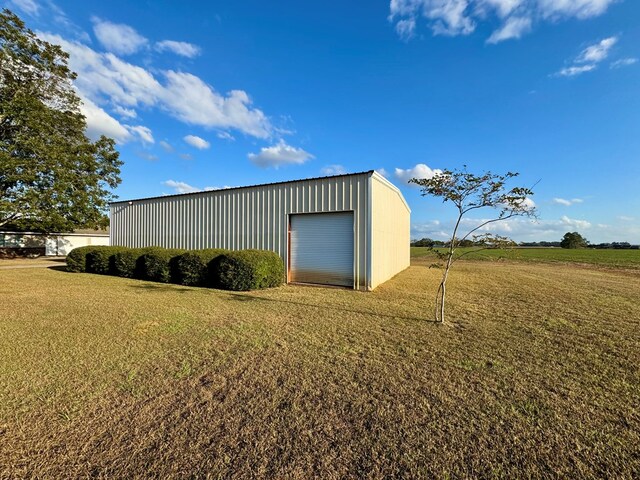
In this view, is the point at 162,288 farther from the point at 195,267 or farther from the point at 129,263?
the point at 129,263

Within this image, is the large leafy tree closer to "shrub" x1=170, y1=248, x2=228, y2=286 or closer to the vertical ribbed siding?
the vertical ribbed siding

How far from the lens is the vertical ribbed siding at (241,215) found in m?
9.62

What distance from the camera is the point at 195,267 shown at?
10.1 metres

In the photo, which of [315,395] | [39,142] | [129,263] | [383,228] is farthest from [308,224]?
[39,142]

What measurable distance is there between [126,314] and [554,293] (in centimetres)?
1143

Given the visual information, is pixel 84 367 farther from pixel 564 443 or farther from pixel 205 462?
pixel 564 443

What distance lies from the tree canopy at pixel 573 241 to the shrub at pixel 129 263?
93451mm

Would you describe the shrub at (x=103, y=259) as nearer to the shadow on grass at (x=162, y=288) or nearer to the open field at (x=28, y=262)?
the shadow on grass at (x=162, y=288)

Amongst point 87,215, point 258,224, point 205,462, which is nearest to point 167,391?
point 205,462

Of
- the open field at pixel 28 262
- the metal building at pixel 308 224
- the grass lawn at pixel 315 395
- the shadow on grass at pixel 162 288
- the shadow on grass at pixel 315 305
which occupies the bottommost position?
the grass lawn at pixel 315 395

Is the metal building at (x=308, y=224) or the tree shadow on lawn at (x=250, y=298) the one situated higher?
the metal building at (x=308, y=224)

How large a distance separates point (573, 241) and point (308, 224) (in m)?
90.0

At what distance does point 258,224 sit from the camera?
11578 millimetres

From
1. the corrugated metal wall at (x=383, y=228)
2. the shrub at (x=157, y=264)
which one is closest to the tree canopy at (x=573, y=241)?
the corrugated metal wall at (x=383, y=228)
